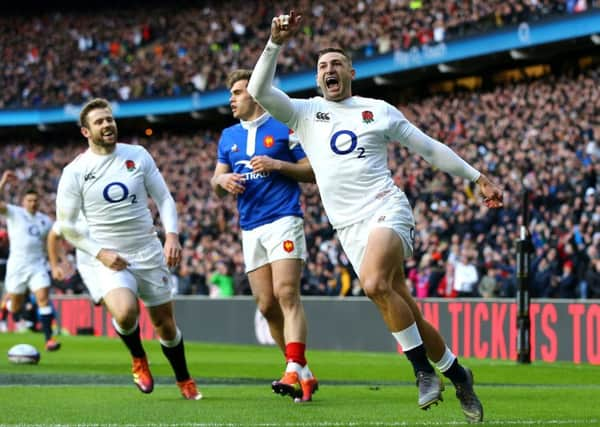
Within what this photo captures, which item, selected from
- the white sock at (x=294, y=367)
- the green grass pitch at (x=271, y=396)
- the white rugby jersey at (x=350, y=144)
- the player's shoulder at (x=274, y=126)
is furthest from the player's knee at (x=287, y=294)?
the white rugby jersey at (x=350, y=144)

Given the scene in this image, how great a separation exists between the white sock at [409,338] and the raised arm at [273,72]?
169 centimetres

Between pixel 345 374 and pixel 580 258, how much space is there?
22.9 feet

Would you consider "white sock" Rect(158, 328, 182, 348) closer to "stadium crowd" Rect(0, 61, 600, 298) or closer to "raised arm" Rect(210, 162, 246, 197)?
"raised arm" Rect(210, 162, 246, 197)

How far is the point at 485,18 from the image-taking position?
33.0m

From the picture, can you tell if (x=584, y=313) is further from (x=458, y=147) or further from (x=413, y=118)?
(x=413, y=118)

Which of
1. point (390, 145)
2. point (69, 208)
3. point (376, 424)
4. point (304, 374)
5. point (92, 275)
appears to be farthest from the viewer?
point (390, 145)

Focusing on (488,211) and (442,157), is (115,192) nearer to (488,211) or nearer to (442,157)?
(442,157)

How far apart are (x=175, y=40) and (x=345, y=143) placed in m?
42.4

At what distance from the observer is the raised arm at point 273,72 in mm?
7602

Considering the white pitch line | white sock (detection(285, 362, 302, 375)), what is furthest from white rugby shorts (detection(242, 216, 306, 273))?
the white pitch line

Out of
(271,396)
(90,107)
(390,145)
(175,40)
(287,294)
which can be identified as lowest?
(271,396)

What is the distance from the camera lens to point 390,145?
32.2 meters

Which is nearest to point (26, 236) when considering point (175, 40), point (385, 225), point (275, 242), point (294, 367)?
point (275, 242)

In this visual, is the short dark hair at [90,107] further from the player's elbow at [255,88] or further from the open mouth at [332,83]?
the open mouth at [332,83]
